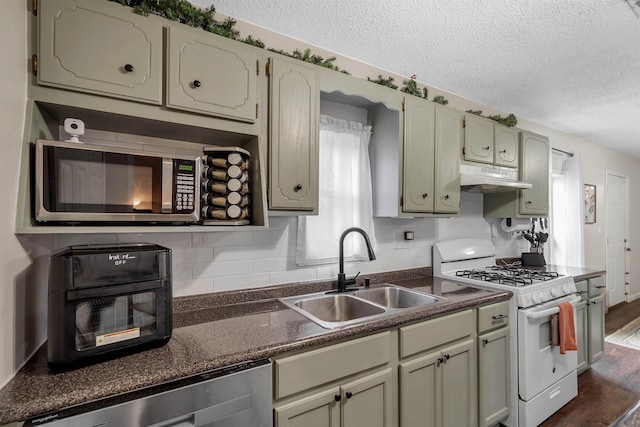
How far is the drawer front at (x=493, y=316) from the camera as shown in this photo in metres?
1.99

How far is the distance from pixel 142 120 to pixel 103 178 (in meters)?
0.32

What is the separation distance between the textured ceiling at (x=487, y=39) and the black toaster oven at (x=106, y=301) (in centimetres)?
148

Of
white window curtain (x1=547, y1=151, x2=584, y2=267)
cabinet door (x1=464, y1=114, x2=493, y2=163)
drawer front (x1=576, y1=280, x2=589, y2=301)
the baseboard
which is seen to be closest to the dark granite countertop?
cabinet door (x1=464, y1=114, x2=493, y2=163)

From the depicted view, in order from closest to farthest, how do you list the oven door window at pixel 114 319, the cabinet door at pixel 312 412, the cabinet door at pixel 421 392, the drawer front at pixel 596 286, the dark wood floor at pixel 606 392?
the oven door window at pixel 114 319, the cabinet door at pixel 312 412, the cabinet door at pixel 421 392, the dark wood floor at pixel 606 392, the drawer front at pixel 596 286

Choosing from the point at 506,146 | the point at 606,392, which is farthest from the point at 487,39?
the point at 606,392

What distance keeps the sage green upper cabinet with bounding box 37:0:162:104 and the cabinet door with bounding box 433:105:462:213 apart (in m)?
1.88

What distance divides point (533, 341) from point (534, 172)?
67.5 inches

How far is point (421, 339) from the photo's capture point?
1.68m

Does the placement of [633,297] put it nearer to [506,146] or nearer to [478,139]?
[506,146]

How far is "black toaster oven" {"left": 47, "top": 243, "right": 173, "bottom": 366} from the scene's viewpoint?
0.97m

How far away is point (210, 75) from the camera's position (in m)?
1.43

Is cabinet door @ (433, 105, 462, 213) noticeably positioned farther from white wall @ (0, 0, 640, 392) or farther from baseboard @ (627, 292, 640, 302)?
baseboard @ (627, 292, 640, 302)

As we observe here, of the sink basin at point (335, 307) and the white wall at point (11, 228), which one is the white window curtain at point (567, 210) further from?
the white wall at point (11, 228)

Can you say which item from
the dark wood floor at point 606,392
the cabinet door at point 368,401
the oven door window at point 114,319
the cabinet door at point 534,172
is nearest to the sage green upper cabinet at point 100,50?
the oven door window at point 114,319
